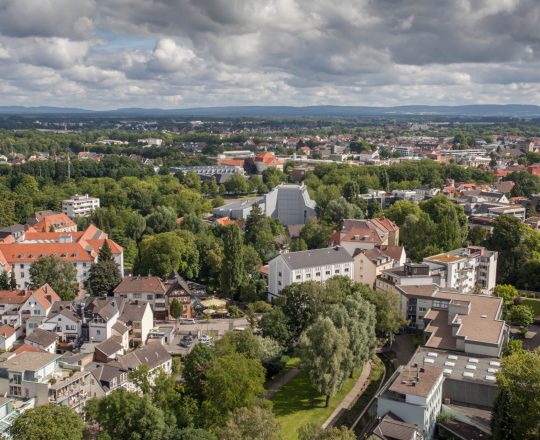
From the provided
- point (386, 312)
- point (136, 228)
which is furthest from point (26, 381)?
point (136, 228)

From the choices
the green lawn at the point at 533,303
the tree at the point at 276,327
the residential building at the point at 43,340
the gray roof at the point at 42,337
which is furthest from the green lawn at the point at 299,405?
the green lawn at the point at 533,303

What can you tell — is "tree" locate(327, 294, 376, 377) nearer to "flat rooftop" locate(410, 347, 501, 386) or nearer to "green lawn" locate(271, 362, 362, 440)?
"green lawn" locate(271, 362, 362, 440)

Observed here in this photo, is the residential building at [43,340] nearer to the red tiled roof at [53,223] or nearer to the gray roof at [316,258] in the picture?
the gray roof at [316,258]

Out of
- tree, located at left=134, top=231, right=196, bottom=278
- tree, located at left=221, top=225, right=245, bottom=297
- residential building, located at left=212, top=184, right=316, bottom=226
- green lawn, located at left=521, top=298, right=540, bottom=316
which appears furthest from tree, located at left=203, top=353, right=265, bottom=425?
residential building, located at left=212, top=184, right=316, bottom=226

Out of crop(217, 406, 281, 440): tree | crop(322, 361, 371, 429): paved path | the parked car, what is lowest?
crop(322, 361, 371, 429): paved path

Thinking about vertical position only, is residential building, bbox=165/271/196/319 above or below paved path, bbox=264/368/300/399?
above

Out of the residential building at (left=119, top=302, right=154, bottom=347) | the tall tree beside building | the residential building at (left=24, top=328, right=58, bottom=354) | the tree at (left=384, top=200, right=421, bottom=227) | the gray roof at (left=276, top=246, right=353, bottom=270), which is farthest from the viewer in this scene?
the tree at (left=384, top=200, right=421, bottom=227)

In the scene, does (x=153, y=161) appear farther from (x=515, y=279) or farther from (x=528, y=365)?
(x=528, y=365)
